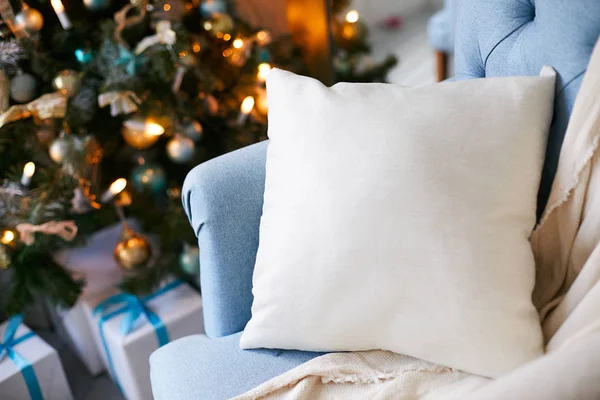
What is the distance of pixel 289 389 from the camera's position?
0.82 meters

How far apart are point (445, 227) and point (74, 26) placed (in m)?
1.01

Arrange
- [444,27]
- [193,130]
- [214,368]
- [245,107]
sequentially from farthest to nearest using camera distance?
1. [444,27]
2. [245,107]
3. [193,130]
4. [214,368]

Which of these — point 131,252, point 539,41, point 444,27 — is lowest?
point 131,252

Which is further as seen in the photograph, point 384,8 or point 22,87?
point 384,8

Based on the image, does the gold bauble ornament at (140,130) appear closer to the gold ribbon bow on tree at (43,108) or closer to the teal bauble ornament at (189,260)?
the gold ribbon bow on tree at (43,108)

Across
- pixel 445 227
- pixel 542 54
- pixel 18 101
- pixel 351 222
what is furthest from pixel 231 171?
pixel 18 101

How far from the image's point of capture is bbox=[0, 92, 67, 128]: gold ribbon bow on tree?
1.20m

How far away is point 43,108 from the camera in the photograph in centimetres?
122

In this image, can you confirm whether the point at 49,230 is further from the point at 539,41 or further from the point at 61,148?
the point at 539,41

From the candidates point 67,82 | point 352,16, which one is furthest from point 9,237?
point 352,16

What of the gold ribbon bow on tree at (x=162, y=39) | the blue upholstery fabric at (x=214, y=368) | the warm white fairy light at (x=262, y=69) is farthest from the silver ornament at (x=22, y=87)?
the blue upholstery fabric at (x=214, y=368)

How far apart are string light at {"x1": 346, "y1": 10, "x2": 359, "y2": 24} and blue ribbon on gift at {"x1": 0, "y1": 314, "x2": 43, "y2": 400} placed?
135 centimetres

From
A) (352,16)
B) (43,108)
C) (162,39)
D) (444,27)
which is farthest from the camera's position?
(352,16)

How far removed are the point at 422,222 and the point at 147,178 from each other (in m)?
0.84
